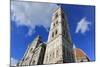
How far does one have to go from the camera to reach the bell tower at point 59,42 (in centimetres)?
244

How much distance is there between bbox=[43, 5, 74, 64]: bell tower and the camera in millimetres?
2439

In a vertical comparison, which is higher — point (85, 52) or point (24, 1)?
point (24, 1)

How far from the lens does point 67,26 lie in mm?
2531

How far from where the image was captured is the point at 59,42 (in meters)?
2.48
